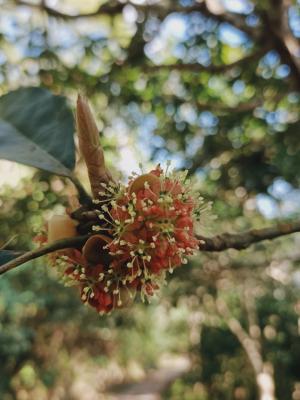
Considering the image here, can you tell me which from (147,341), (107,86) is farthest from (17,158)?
(147,341)

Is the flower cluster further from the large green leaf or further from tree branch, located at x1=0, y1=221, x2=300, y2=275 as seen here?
the large green leaf

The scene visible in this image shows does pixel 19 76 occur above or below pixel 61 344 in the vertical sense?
above

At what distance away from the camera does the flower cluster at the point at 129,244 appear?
967 millimetres

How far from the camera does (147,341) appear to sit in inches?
700

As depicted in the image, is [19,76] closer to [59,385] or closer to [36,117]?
[36,117]

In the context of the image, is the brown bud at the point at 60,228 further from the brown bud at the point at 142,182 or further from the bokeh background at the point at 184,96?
the bokeh background at the point at 184,96

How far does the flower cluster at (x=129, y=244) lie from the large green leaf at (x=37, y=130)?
0.15 meters

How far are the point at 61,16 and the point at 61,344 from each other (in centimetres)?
853

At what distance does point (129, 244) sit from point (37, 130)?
38cm

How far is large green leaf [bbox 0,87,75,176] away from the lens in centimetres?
106

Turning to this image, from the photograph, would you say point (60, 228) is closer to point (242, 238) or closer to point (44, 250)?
point (44, 250)

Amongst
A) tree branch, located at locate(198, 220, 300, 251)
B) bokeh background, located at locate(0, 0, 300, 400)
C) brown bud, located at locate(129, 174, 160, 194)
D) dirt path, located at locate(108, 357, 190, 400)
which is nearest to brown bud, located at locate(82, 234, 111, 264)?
brown bud, located at locate(129, 174, 160, 194)

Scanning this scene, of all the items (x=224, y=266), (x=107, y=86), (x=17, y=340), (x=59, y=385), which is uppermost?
(x=107, y=86)

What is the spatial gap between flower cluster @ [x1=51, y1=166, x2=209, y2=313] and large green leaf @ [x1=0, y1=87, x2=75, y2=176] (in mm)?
147
